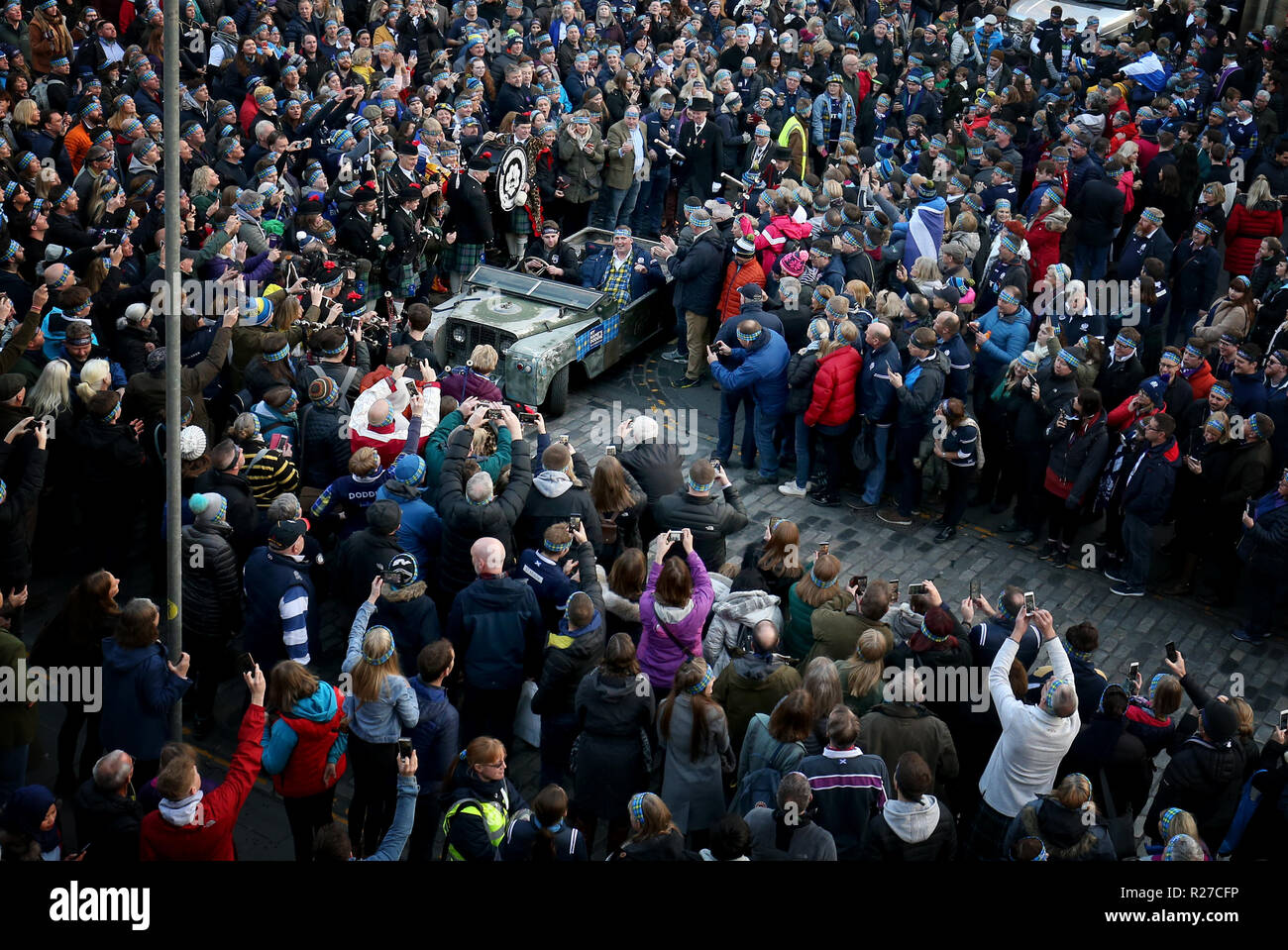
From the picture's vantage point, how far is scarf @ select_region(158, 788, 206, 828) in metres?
6.57

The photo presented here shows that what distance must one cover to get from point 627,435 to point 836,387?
2491mm

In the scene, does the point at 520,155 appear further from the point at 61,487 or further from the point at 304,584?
the point at 304,584

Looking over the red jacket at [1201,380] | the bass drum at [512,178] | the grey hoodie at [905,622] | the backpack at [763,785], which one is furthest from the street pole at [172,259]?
the red jacket at [1201,380]

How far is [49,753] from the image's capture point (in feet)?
30.1

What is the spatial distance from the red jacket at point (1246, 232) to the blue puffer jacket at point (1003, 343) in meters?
4.98

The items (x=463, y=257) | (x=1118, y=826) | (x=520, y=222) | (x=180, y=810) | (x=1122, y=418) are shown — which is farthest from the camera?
(x=520, y=222)

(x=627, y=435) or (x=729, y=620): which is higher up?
(x=627, y=435)

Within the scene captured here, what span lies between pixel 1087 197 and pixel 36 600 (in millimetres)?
12586

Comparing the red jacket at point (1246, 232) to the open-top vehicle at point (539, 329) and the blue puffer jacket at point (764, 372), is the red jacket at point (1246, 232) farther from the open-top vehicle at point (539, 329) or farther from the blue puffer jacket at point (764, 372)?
the open-top vehicle at point (539, 329)

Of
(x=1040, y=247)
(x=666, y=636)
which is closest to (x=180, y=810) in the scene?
(x=666, y=636)

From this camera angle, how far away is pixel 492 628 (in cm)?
851

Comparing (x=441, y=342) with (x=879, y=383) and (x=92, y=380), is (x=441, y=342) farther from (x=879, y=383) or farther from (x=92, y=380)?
(x=879, y=383)

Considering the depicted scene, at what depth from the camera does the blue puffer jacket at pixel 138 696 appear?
7.77 metres
